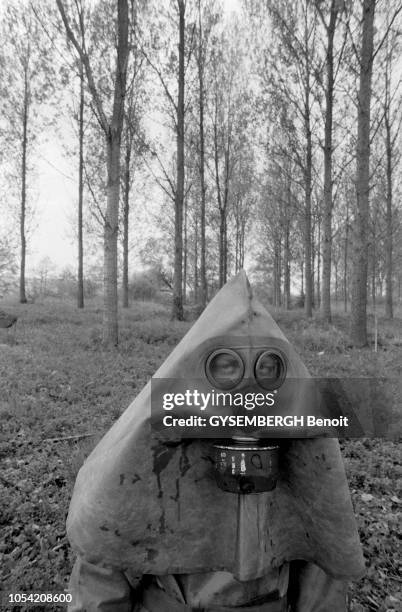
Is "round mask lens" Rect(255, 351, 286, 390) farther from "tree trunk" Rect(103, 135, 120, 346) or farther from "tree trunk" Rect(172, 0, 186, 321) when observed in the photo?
"tree trunk" Rect(172, 0, 186, 321)

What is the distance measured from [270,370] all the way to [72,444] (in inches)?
155

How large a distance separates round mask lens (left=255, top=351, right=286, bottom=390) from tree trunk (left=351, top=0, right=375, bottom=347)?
29.4 feet

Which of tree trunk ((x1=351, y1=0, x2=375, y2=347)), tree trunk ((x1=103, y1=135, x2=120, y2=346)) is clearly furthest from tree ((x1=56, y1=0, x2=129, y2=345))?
tree trunk ((x1=351, y1=0, x2=375, y2=347))

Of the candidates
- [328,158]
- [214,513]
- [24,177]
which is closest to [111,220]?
[214,513]

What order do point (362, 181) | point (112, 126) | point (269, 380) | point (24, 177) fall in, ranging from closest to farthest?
point (269, 380) → point (112, 126) → point (362, 181) → point (24, 177)

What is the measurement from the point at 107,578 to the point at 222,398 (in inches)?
27.6

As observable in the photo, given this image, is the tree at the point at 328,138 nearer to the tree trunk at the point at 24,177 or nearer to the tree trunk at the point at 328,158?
the tree trunk at the point at 328,158

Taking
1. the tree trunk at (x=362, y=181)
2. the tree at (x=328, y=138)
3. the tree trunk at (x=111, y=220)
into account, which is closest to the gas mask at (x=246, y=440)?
the tree trunk at (x=111, y=220)

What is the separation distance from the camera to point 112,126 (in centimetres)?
785

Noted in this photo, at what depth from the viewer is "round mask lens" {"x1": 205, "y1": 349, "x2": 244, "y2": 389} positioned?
0.84 m

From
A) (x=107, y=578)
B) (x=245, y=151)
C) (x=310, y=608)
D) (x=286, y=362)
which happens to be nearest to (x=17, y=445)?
(x=107, y=578)

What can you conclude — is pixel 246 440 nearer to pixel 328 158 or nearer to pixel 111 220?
pixel 111 220

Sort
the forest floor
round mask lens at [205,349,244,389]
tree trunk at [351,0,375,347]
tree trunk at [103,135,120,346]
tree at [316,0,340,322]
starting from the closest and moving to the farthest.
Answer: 1. round mask lens at [205,349,244,389]
2. the forest floor
3. tree trunk at [103,135,120,346]
4. tree trunk at [351,0,375,347]
5. tree at [316,0,340,322]

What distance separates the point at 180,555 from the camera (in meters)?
1.02
